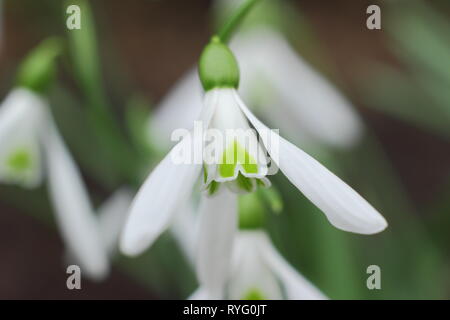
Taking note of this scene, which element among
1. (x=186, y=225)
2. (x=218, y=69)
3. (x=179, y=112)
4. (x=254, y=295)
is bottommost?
(x=254, y=295)

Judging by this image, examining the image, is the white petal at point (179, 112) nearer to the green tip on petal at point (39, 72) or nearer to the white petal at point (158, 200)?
the green tip on petal at point (39, 72)

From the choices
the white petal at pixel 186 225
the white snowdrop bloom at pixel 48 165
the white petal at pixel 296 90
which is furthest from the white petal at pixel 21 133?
the white petal at pixel 296 90

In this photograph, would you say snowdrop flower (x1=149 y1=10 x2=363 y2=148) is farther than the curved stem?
Yes

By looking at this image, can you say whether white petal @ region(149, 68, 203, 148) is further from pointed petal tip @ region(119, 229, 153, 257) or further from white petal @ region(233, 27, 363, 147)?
pointed petal tip @ region(119, 229, 153, 257)

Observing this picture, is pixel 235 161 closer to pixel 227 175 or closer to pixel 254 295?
pixel 227 175

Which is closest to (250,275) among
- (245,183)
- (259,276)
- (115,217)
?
(259,276)

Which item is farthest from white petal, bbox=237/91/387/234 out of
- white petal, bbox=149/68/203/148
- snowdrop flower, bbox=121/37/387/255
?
white petal, bbox=149/68/203/148
